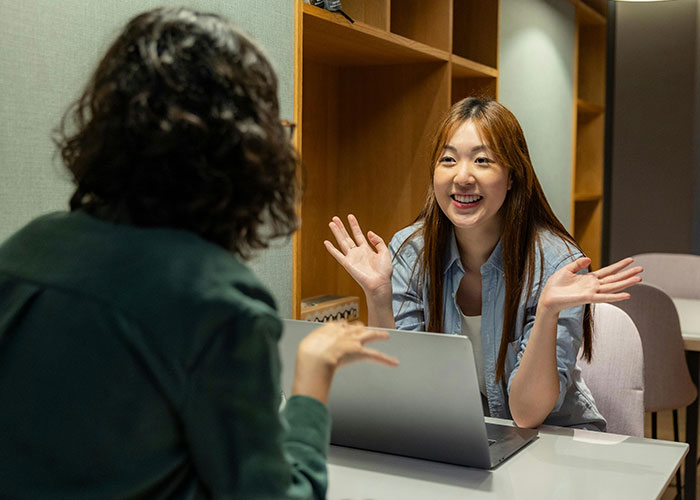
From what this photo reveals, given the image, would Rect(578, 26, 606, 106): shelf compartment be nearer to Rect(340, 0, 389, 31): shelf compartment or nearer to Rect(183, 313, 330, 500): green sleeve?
Rect(340, 0, 389, 31): shelf compartment

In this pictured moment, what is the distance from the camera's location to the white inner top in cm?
163

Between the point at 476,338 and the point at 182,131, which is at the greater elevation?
the point at 182,131

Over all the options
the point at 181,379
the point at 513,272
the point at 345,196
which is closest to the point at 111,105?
the point at 181,379

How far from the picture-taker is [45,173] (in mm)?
1410

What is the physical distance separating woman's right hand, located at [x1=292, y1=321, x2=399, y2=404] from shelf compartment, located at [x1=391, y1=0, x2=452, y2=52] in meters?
2.14

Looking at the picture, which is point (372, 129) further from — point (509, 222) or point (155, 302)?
point (155, 302)

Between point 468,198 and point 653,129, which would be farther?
point 653,129

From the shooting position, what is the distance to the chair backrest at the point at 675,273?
3514 millimetres

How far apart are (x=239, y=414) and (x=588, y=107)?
4213 mm

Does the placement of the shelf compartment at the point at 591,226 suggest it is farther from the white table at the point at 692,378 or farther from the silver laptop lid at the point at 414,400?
the silver laptop lid at the point at 414,400

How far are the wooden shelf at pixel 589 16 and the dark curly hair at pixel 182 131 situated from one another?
3870 mm

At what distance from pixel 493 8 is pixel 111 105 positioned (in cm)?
285

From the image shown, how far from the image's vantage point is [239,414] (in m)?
0.61

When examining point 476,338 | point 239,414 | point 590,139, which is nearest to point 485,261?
point 476,338
